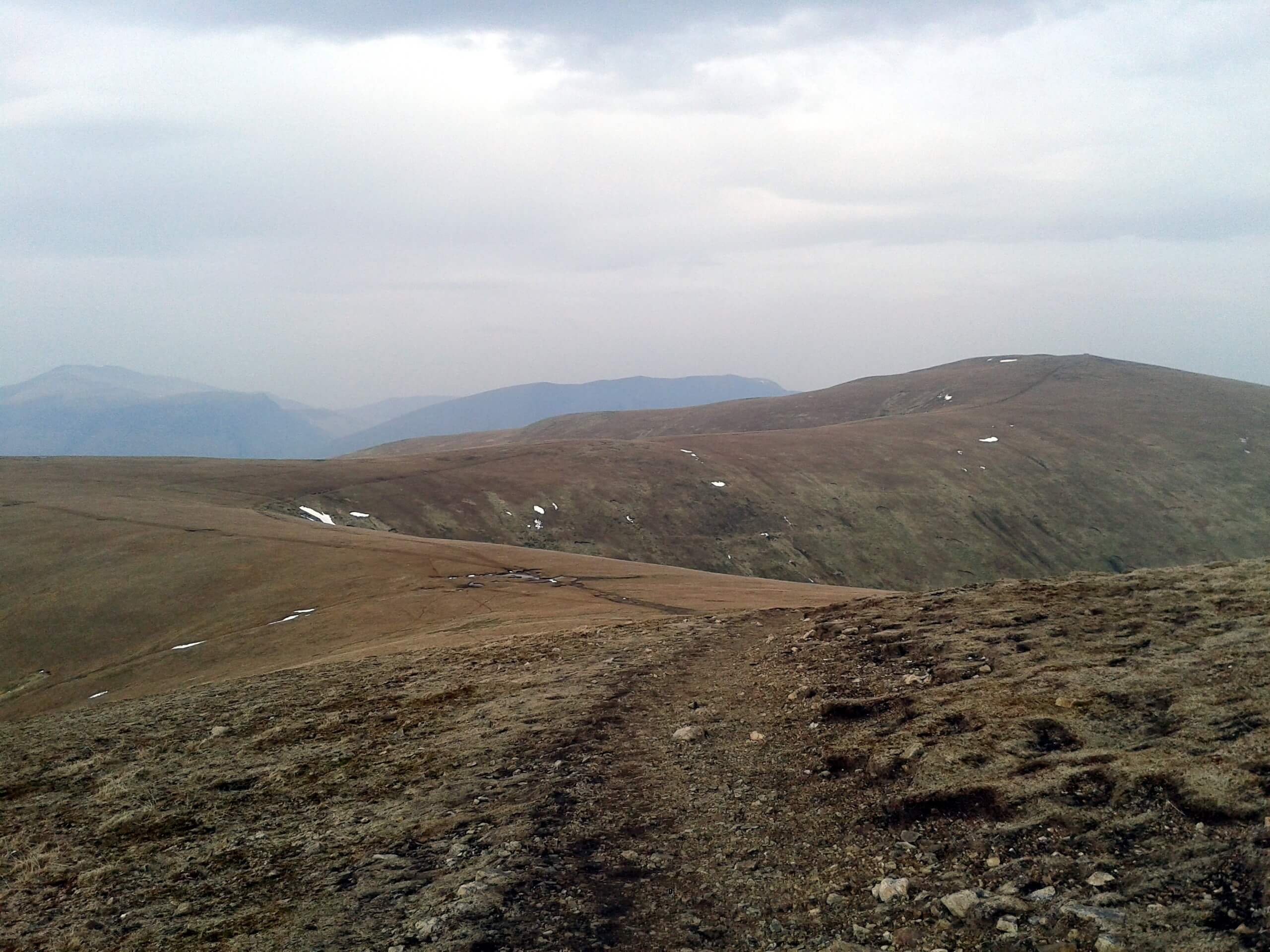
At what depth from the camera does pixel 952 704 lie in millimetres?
11562

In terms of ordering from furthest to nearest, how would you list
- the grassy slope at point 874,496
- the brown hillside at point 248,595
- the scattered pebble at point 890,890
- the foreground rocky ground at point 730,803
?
the grassy slope at point 874,496 → the brown hillside at point 248,595 → the scattered pebble at point 890,890 → the foreground rocky ground at point 730,803

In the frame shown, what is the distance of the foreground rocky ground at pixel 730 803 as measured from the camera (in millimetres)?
7230

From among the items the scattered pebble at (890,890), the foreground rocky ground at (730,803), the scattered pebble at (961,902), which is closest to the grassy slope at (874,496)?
the foreground rocky ground at (730,803)

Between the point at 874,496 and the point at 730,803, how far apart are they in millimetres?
95368

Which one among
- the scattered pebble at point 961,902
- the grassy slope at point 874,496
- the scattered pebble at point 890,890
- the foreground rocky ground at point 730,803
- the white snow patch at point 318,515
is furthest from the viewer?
the grassy slope at point 874,496

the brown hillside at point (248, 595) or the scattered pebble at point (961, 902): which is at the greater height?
the scattered pebble at point (961, 902)

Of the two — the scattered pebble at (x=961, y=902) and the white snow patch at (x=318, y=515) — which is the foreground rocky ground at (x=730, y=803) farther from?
the white snow patch at (x=318, y=515)

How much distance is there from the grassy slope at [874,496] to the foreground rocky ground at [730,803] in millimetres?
56997

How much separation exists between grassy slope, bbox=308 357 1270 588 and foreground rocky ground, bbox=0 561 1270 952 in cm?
5700

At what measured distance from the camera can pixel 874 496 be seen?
3964 inches

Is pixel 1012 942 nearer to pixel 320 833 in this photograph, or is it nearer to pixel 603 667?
pixel 320 833

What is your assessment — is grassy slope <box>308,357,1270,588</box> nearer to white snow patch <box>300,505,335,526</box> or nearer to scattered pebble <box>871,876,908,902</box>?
white snow patch <box>300,505,335,526</box>

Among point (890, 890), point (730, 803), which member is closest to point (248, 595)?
point (730, 803)

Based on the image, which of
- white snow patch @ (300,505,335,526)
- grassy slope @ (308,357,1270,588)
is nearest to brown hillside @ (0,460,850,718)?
white snow patch @ (300,505,335,526)
